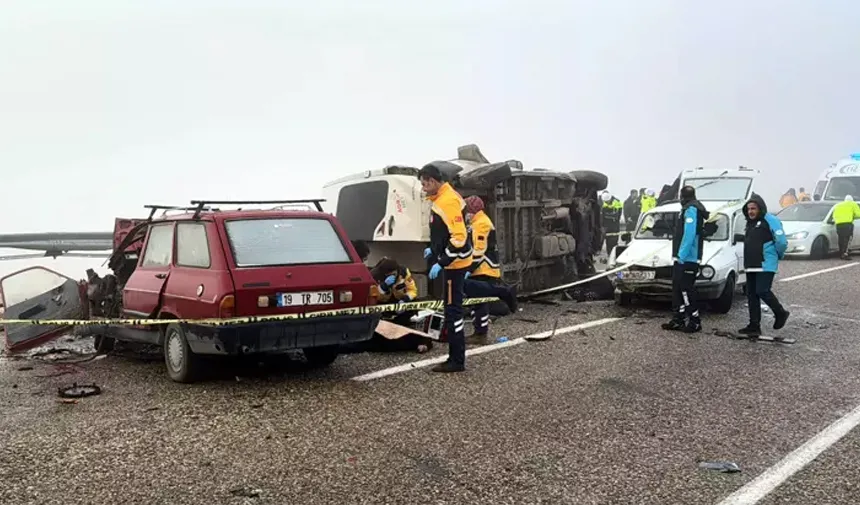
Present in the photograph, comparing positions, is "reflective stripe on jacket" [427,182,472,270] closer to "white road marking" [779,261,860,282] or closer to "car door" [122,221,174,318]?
"car door" [122,221,174,318]

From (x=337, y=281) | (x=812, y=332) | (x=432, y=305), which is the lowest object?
(x=812, y=332)

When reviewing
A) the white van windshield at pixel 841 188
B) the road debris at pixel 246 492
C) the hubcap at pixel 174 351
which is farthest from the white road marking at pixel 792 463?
the white van windshield at pixel 841 188

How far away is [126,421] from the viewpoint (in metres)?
5.12

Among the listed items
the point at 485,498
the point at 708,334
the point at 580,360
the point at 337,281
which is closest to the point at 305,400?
the point at 337,281

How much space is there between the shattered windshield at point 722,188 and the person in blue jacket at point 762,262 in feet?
15.2

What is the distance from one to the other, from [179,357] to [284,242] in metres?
1.33

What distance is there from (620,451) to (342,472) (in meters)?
1.74

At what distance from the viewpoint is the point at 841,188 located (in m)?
19.6

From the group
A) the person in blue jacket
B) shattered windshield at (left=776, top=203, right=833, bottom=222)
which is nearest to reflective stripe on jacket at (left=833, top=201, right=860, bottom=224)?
shattered windshield at (left=776, top=203, right=833, bottom=222)

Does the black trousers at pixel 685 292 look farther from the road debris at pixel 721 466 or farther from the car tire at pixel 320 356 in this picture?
the road debris at pixel 721 466

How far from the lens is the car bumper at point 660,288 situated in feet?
31.6

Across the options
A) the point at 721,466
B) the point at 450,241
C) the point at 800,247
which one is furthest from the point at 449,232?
the point at 800,247

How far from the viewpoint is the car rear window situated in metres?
5.92

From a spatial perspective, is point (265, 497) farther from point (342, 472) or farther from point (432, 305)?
point (432, 305)
